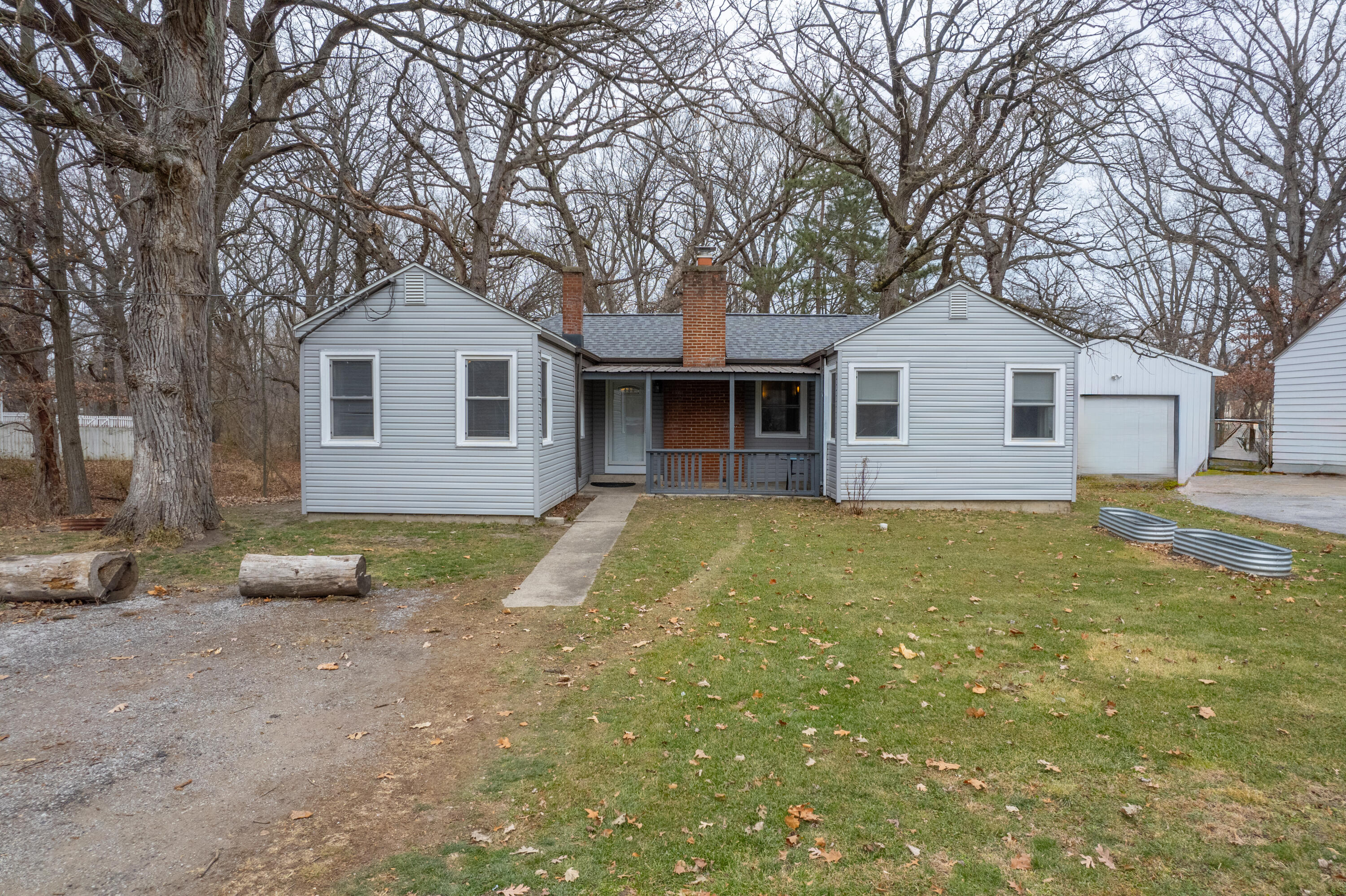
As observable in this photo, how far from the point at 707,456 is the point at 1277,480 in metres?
13.7

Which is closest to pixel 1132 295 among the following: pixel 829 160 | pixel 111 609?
pixel 829 160

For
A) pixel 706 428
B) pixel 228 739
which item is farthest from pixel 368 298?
pixel 228 739

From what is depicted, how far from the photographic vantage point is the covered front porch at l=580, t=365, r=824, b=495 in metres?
14.4

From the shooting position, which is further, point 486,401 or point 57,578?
point 486,401

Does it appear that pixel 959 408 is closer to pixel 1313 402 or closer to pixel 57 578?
pixel 1313 402

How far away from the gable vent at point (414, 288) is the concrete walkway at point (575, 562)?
4.23 meters

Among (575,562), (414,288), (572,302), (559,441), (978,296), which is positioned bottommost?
(575,562)

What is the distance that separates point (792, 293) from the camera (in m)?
25.4

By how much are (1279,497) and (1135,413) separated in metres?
4.40

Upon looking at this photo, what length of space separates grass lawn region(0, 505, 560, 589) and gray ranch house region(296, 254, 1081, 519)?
788 mm

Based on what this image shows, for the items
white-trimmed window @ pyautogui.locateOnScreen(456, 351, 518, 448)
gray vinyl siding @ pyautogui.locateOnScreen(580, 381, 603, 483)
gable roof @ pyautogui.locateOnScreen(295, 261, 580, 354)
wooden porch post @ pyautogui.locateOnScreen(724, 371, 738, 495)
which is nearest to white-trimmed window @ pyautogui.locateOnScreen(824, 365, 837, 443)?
wooden porch post @ pyautogui.locateOnScreen(724, 371, 738, 495)

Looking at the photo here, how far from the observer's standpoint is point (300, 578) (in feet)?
22.5

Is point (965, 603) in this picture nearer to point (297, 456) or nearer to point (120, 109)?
point (120, 109)

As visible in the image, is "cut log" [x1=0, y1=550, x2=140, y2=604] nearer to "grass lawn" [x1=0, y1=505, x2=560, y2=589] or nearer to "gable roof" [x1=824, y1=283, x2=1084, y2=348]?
"grass lawn" [x1=0, y1=505, x2=560, y2=589]
